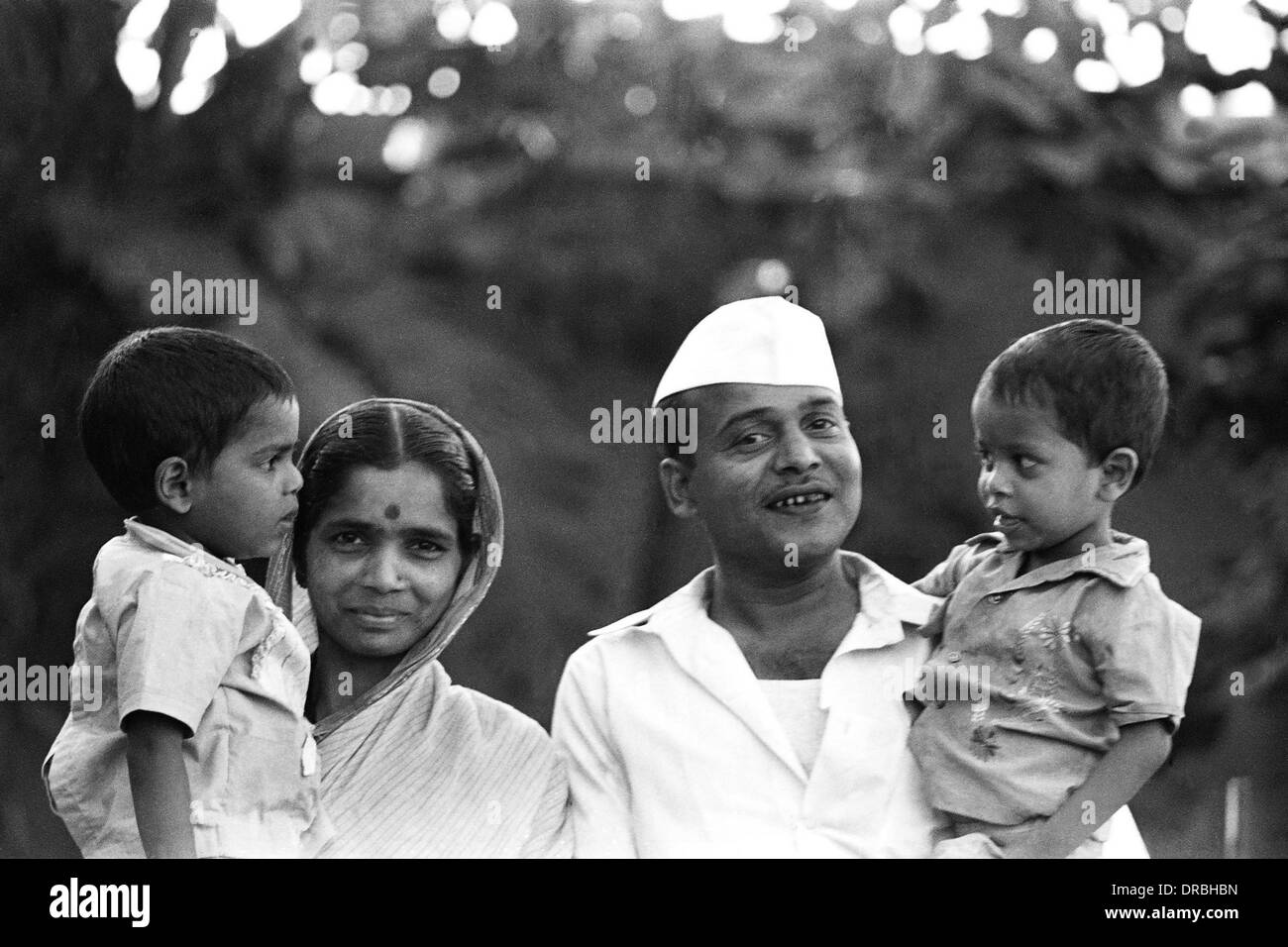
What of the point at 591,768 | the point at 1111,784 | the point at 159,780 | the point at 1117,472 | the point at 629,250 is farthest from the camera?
the point at 629,250

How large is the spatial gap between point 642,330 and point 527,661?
0.76 m

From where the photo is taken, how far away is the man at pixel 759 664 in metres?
2.88

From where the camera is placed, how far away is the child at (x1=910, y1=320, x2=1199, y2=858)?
275cm

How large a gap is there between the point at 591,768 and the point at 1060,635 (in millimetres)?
865

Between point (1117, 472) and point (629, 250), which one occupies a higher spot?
point (629, 250)

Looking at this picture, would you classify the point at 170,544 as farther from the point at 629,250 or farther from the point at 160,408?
the point at 629,250

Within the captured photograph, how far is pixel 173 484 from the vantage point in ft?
9.09

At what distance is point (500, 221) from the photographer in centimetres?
342

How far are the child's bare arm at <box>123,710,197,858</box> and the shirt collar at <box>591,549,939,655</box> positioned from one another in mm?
832

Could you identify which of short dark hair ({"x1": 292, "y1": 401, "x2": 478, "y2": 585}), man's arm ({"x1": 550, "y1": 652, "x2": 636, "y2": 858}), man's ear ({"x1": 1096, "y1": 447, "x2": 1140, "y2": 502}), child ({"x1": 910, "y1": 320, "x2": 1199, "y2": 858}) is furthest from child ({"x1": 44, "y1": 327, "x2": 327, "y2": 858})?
man's ear ({"x1": 1096, "y1": 447, "x2": 1140, "y2": 502})

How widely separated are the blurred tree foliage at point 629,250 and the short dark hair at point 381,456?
1.21 feet

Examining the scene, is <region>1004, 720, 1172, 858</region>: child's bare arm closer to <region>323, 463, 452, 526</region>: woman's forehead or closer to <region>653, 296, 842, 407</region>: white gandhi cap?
<region>653, 296, 842, 407</region>: white gandhi cap

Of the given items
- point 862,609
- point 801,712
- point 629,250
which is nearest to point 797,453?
point 862,609

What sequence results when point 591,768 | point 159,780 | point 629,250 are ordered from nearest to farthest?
point 159,780 < point 591,768 < point 629,250
